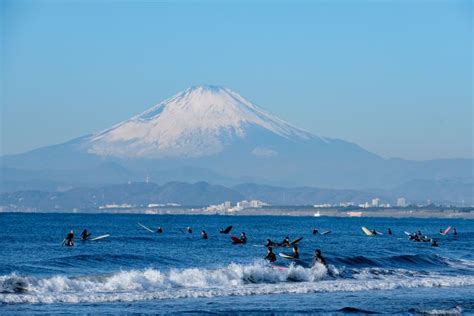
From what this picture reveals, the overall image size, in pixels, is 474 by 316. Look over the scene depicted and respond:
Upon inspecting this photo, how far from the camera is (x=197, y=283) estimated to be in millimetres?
38844

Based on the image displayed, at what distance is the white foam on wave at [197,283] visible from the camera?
3378 centimetres

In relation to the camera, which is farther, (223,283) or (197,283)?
(223,283)

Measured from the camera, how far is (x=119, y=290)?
36.0 meters

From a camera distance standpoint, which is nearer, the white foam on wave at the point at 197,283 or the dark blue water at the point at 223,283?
the dark blue water at the point at 223,283

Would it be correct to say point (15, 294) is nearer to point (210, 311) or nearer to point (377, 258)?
point (210, 311)

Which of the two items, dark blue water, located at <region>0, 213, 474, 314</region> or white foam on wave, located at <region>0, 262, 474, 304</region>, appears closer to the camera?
dark blue water, located at <region>0, 213, 474, 314</region>

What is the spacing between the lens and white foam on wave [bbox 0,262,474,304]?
111ft

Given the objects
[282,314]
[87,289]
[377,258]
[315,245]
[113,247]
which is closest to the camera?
[282,314]

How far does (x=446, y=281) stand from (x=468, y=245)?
34464mm

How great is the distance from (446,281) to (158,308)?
15949mm

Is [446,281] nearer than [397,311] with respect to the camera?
No

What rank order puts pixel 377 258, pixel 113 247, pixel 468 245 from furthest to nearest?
pixel 468 245 → pixel 113 247 → pixel 377 258

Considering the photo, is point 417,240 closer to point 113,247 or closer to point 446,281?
point 113,247

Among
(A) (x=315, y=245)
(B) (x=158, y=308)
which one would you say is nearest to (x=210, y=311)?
(B) (x=158, y=308)
